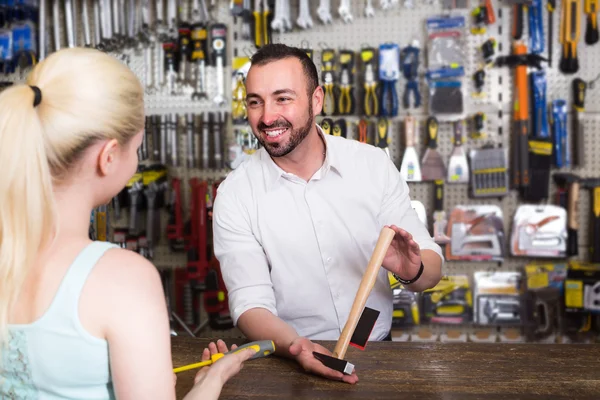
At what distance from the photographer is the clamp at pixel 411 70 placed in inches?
143

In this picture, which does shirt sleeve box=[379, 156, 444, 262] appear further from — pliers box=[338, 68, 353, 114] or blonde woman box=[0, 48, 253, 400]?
pliers box=[338, 68, 353, 114]

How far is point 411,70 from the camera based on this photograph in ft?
12.0

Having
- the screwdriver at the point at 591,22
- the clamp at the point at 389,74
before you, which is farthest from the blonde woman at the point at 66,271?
the screwdriver at the point at 591,22

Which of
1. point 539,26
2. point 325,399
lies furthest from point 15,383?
point 539,26

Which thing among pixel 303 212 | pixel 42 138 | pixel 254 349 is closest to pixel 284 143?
pixel 303 212

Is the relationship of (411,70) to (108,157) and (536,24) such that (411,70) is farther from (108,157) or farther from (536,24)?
(108,157)

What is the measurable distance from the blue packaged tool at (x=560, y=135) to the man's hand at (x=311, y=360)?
2.61 meters

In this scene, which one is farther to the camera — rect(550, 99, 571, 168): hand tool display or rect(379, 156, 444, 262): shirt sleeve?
rect(550, 99, 571, 168): hand tool display

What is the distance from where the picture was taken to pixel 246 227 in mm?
2080

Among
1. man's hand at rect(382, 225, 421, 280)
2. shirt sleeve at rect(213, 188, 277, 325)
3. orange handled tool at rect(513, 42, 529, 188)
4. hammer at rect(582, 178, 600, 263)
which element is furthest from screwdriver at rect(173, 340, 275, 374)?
hammer at rect(582, 178, 600, 263)

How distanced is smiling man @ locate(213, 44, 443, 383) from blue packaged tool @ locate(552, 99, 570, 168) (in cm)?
180

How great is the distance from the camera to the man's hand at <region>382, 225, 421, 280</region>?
175 centimetres

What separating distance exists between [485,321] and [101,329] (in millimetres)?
3183

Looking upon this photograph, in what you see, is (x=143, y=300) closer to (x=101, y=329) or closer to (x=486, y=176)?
(x=101, y=329)
